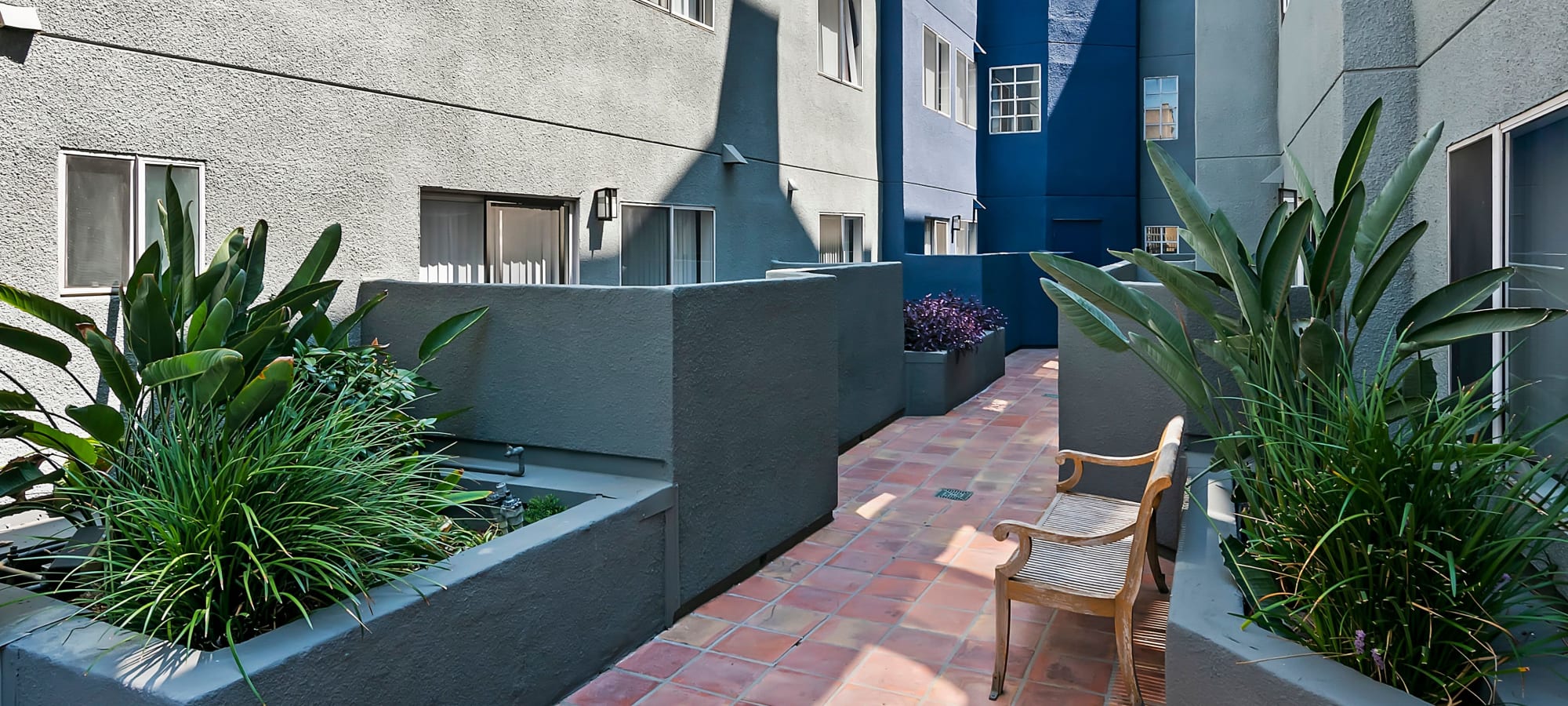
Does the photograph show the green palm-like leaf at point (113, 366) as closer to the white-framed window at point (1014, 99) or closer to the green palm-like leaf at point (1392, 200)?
the green palm-like leaf at point (1392, 200)

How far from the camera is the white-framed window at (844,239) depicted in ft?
44.3

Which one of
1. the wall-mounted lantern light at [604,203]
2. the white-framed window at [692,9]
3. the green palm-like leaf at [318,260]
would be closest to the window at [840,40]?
the white-framed window at [692,9]

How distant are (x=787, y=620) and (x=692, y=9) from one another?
22.3ft

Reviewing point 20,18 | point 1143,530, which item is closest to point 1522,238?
point 1143,530

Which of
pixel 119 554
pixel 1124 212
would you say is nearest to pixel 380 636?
pixel 119 554

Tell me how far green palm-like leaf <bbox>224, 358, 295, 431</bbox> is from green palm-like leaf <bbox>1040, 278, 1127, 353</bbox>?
9.65 feet

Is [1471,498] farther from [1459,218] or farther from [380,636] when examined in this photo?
[380,636]

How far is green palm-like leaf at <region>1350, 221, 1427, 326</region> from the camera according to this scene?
3.78 meters

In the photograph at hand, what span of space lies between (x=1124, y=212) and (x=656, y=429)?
1773 centimetres

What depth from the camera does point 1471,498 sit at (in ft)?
9.61

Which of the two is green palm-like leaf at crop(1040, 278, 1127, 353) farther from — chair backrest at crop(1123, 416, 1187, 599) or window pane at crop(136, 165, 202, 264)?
window pane at crop(136, 165, 202, 264)

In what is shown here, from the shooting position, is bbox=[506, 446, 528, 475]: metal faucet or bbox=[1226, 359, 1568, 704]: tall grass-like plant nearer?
bbox=[1226, 359, 1568, 704]: tall grass-like plant

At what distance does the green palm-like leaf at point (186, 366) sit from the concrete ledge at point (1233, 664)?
3.37 metres

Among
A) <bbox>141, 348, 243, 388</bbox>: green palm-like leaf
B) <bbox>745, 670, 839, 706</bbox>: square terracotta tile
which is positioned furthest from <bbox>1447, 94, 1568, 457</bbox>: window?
<bbox>141, 348, 243, 388</bbox>: green palm-like leaf
